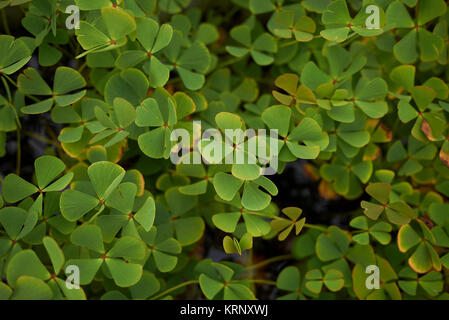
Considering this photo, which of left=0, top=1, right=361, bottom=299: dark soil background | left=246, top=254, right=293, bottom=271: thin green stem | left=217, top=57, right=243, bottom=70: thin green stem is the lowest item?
left=246, top=254, right=293, bottom=271: thin green stem

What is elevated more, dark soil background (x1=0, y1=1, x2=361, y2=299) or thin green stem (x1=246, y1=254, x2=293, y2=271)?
dark soil background (x1=0, y1=1, x2=361, y2=299)

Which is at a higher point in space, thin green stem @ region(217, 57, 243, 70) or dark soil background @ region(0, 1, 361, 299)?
thin green stem @ region(217, 57, 243, 70)

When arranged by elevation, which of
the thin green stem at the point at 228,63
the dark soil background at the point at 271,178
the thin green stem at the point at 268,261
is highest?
the thin green stem at the point at 228,63

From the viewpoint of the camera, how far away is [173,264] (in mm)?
794

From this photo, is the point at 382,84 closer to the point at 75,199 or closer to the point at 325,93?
the point at 325,93

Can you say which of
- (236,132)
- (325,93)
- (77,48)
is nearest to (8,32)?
(77,48)

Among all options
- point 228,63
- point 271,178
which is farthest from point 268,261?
point 228,63

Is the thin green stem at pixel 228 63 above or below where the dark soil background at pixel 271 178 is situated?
above

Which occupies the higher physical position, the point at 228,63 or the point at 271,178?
the point at 228,63

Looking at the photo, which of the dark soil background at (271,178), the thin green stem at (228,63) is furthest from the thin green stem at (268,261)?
the thin green stem at (228,63)

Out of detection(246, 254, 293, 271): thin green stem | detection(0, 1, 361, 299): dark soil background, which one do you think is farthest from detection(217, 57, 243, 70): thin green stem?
detection(246, 254, 293, 271): thin green stem

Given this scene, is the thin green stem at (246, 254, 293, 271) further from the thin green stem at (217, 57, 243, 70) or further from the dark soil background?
the thin green stem at (217, 57, 243, 70)

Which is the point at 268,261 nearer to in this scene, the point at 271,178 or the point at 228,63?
the point at 271,178

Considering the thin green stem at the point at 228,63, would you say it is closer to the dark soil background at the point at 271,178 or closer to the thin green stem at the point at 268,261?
the dark soil background at the point at 271,178
